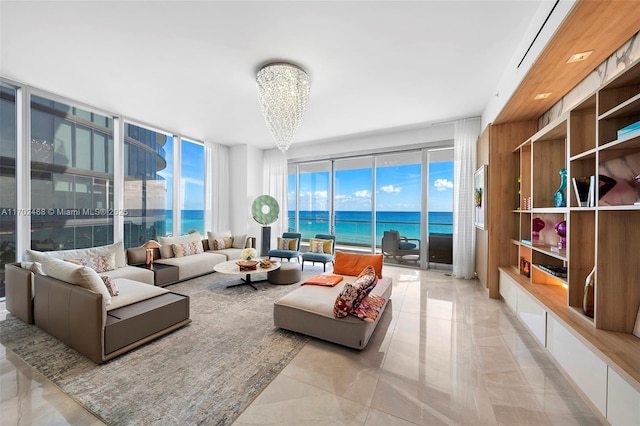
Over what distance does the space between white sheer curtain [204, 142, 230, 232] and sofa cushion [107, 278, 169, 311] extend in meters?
3.44

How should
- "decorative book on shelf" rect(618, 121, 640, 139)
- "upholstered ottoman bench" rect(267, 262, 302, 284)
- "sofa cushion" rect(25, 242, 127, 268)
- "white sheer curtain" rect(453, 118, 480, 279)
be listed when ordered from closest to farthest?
"decorative book on shelf" rect(618, 121, 640, 139)
"sofa cushion" rect(25, 242, 127, 268)
"upholstered ottoman bench" rect(267, 262, 302, 284)
"white sheer curtain" rect(453, 118, 480, 279)

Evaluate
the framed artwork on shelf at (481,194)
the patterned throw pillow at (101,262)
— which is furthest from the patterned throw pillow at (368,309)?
the patterned throw pillow at (101,262)

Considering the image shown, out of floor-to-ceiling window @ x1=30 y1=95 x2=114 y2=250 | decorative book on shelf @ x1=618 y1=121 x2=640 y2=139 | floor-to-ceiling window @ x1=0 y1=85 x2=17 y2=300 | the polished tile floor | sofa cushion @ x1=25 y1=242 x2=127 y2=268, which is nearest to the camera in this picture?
decorative book on shelf @ x1=618 y1=121 x2=640 y2=139

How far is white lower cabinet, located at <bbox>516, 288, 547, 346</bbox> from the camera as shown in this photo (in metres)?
2.20

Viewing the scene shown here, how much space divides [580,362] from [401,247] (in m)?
3.95

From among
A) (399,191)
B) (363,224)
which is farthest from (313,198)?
(399,191)

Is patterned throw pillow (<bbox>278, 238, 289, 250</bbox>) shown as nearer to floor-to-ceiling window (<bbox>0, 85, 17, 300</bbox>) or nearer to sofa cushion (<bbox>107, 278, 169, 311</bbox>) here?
sofa cushion (<bbox>107, 278, 169, 311</bbox>)

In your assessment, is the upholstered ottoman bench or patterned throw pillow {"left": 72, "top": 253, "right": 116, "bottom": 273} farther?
the upholstered ottoman bench

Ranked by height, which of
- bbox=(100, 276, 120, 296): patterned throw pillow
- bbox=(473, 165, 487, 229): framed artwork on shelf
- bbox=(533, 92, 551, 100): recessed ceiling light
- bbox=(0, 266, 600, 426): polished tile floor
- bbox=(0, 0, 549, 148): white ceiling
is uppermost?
bbox=(0, 0, 549, 148): white ceiling

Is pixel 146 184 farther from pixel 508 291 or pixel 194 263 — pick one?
pixel 508 291

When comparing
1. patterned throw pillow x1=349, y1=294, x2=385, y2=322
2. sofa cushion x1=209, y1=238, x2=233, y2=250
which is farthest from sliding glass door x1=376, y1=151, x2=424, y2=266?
sofa cushion x1=209, y1=238, x2=233, y2=250

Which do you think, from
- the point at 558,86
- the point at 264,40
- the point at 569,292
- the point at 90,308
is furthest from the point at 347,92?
the point at 90,308

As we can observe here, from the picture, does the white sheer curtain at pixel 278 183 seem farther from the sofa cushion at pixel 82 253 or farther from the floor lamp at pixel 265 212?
the sofa cushion at pixel 82 253

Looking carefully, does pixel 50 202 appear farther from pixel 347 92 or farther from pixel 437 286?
pixel 437 286
